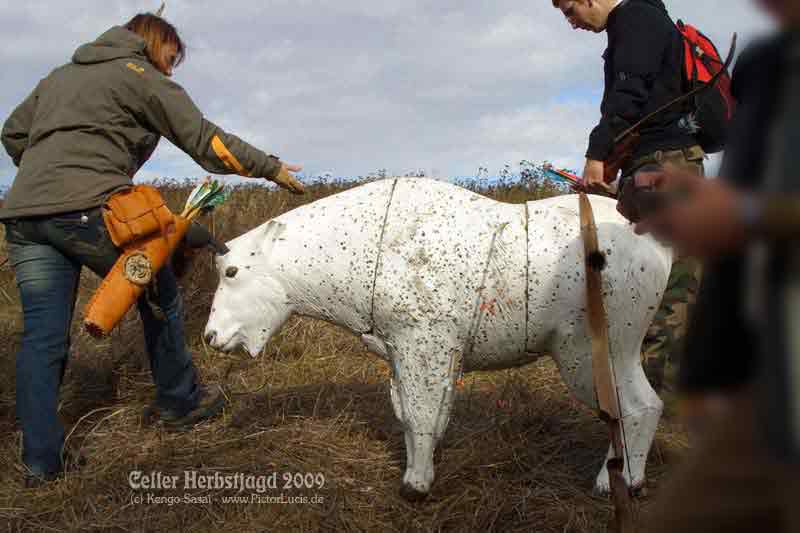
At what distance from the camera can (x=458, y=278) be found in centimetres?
256

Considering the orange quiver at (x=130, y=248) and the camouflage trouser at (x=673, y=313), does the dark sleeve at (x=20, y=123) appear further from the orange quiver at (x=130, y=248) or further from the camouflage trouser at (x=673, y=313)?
the camouflage trouser at (x=673, y=313)

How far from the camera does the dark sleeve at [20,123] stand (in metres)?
3.33

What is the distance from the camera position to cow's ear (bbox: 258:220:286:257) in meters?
2.88

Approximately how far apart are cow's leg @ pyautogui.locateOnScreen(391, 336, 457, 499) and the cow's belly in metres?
0.07

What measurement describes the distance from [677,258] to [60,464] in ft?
10.5

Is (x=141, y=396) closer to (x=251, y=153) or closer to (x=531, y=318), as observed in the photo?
(x=251, y=153)

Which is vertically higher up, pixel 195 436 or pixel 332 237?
pixel 332 237

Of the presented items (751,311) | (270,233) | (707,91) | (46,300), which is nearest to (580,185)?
(707,91)

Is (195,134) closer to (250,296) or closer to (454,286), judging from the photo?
(250,296)

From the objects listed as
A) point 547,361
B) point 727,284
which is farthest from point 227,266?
point 547,361

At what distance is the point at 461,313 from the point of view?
8.46 feet

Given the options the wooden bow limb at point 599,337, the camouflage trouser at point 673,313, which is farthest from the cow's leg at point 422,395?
the camouflage trouser at point 673,313

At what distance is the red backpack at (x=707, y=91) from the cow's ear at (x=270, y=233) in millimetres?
1879

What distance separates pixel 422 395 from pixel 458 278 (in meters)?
0.51
